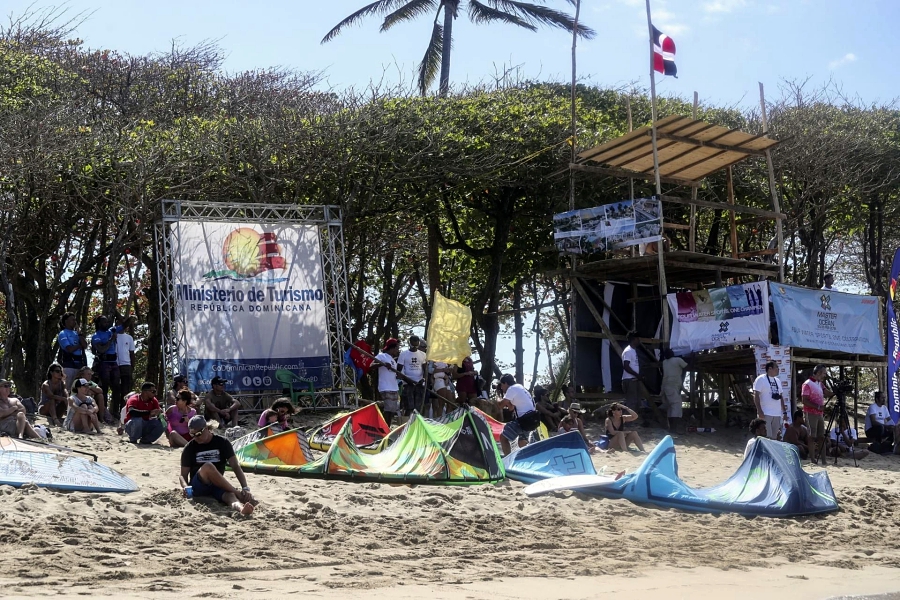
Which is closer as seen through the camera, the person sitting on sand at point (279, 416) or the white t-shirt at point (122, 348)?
the person sitting on sand at point (279, 416)

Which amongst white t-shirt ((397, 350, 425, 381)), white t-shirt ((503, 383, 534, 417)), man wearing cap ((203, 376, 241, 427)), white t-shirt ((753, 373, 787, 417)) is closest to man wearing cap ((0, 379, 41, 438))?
man wearing cap ((203, 376, 241, 427))

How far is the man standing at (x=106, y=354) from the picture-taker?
16.2 meters

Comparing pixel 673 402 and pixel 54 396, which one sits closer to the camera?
pixel 54 396

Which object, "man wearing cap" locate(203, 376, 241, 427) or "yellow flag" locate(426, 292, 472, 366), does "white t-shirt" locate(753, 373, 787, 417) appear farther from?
"man wearing cap" locate(203, 376, 241, 427)

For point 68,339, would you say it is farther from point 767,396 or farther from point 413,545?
point 767,396

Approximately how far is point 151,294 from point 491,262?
7.52m

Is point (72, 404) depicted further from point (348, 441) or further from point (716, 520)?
point (716, 520)

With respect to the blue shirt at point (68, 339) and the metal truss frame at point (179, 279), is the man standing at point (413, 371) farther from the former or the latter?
the blue shirt at point (68, 339)

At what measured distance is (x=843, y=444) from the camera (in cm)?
1755

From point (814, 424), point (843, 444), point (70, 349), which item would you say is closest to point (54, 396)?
point (70, 349)

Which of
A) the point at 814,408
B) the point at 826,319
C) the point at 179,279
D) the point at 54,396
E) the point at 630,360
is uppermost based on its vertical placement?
the point at 179,279

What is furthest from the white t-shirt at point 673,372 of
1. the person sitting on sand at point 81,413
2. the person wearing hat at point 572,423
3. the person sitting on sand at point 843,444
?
the person sitting on sand at point 81,413

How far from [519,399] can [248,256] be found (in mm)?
5278

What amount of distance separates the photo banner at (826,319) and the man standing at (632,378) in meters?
2.39
